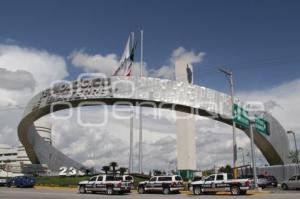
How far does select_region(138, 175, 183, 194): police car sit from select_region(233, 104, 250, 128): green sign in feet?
26.9

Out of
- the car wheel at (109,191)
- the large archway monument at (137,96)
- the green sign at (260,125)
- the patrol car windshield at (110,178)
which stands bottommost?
the car wheel at (109,191)

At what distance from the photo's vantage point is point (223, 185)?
1441 inches

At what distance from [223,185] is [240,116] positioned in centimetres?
904

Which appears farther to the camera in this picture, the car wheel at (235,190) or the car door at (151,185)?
the car door at (151,185)

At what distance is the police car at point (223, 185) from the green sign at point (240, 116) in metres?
7.45

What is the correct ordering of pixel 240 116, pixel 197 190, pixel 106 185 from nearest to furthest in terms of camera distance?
pixel 197 190
pixel 106 185
pixel 240 116

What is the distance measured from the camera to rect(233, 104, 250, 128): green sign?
42750 mm

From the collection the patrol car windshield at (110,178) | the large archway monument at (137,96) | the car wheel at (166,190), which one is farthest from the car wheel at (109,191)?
the large archway monument at (137,96)

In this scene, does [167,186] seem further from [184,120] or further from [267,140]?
[184,120]

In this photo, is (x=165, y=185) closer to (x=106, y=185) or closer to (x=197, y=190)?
(x=197, y=190)

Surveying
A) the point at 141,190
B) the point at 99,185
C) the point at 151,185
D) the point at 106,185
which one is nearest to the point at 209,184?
the point at 151,185

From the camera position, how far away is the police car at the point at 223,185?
3554 centimetres

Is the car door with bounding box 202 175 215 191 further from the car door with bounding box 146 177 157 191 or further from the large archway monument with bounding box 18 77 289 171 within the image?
the large archway monument with bounding box 18 77 289 171

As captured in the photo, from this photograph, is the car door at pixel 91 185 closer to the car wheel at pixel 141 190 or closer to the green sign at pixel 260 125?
the car wheel at pixel 141 190
